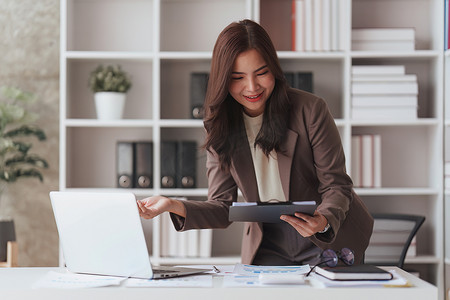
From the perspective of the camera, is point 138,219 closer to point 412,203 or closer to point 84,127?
point 84,127

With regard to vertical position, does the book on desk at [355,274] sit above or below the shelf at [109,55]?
below

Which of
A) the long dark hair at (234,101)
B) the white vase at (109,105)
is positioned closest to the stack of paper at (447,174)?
the long dark hair at (234,101)

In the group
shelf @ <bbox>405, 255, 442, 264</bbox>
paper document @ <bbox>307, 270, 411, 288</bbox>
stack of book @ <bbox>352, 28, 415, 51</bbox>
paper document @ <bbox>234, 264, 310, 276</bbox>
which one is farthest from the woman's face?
shelf @ <bbox>405, 255, 442, 264</bbox>

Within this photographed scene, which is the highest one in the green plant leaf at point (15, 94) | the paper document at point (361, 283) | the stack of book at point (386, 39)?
the stack of book at point (386, 39)

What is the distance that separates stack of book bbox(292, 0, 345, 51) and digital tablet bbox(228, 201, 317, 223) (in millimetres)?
1781

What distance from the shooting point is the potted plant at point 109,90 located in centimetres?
328

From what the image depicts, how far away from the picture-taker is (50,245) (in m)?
3.56

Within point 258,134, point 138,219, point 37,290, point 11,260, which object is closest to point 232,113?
point 258,134

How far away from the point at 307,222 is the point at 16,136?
227 cm

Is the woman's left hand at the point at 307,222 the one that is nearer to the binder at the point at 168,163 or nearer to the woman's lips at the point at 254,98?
the woman's lips at the point at 254,98

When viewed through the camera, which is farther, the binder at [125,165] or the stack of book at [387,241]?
the binder at [125,165]

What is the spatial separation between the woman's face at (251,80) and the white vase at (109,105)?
4.79ft

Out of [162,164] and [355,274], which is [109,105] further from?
[355,274]

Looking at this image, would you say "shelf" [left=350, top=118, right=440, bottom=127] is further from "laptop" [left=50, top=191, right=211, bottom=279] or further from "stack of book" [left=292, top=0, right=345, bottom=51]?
"laptop" [left=50, top=191, right=211, bottom=279]
